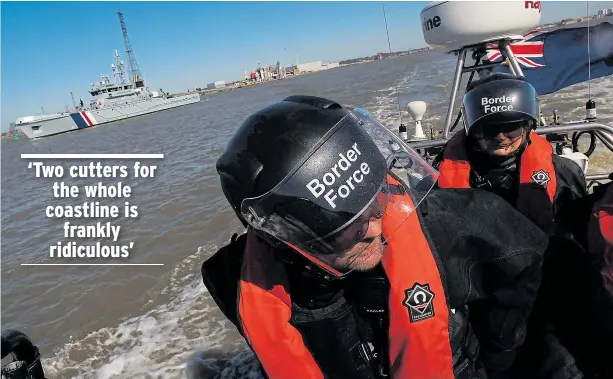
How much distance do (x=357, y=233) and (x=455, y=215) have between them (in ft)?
1.29

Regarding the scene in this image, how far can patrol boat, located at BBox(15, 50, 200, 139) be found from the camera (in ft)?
144

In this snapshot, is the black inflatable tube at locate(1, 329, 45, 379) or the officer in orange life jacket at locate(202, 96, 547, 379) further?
the black inflatable tube at locate(1, 329, 45, 379)

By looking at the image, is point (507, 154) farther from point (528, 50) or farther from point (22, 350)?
point (528, 50)

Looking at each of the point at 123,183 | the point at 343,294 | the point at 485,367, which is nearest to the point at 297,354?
the point at 343,294

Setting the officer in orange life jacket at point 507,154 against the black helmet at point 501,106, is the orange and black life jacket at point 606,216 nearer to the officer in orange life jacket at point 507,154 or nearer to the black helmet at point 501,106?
the officer in orange life jacket at point 507,154

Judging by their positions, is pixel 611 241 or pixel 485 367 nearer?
pixel 611 241

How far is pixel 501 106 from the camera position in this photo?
2514mm

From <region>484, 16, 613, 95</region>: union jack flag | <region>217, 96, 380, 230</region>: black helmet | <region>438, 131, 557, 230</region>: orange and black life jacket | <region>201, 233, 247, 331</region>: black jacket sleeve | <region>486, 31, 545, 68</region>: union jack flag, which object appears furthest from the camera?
<region>486, 31, 545, 68</region>: union jack flag

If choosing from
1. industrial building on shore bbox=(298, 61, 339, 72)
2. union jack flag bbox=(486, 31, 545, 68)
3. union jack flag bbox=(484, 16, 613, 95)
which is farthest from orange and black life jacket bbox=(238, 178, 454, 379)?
industrial building on shore bbox=(298, 61, 339, 72)

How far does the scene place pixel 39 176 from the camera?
15727 mm

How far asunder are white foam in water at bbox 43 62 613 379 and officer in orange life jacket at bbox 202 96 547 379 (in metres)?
2.15

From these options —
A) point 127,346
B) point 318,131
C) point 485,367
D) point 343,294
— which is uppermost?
Answer: point 318,131

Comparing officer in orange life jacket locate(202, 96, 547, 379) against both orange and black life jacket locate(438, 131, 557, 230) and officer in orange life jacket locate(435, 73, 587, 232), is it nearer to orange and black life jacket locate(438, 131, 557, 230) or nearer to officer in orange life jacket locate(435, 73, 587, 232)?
orange and black life jacket locate(438, 131, 557, 230)

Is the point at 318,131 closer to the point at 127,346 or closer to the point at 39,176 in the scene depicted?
the point at 127,346
